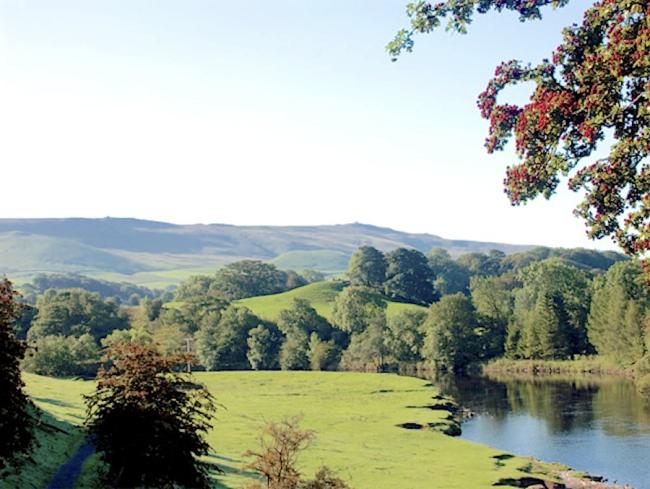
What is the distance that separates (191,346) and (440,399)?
250 feet

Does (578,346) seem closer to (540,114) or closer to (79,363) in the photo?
(79,363)

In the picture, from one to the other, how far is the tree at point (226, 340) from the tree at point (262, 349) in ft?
7.53

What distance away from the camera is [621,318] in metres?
121

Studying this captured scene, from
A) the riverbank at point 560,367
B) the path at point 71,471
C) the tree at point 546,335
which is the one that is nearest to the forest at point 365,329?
the tree at point 546,335

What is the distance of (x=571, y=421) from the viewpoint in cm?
7794

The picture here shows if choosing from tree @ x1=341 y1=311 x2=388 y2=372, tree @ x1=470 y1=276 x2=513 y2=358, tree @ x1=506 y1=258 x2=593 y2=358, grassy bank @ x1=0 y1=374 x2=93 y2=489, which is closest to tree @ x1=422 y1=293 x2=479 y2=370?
tree @ x1=470 y1=276 x2=513 y2=358

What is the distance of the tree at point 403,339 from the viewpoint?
14938 centimetres

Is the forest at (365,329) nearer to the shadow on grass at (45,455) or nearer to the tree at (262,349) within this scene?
the tree at (262,349)

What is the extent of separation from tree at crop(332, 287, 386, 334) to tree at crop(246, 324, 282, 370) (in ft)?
53.2

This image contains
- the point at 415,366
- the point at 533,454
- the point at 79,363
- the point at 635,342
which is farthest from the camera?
the point at 415,366

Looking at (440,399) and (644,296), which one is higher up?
(644,296)

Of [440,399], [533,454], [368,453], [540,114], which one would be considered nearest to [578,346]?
[440,399]

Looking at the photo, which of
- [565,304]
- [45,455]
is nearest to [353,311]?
[565,304]

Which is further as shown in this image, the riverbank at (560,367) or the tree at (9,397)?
the riverbank at (560,367)
